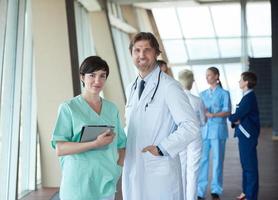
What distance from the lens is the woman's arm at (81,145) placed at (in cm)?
223

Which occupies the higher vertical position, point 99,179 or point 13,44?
point 13,44

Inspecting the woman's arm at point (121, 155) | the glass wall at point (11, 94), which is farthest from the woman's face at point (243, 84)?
the woman's arm at point (121, 155)

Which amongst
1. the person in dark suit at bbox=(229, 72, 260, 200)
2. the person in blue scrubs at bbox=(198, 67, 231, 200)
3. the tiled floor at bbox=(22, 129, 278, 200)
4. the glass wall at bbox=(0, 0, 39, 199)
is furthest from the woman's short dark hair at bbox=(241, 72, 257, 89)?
the glass wall at bbox=(0, 0, 39, 199)

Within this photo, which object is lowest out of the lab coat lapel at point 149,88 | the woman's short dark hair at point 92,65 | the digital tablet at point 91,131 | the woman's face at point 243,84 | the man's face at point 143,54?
the digital tablet at point 91,131

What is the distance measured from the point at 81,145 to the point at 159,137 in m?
0.43

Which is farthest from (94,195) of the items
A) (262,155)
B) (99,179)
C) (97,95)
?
(262,155)

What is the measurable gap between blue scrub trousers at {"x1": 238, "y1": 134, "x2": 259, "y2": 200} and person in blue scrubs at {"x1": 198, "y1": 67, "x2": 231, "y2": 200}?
1.72ft

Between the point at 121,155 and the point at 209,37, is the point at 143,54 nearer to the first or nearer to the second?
the point at 121,155

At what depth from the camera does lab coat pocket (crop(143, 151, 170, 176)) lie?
241cm

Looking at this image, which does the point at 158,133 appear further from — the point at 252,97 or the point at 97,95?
the point at 252,97

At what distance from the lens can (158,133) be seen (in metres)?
2.44

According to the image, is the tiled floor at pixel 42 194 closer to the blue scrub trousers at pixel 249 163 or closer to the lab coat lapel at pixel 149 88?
the blue scrub trousers at pixel 249 163

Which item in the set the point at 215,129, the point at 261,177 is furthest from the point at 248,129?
the point at 261,177

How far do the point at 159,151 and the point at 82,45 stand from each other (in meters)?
6.91
